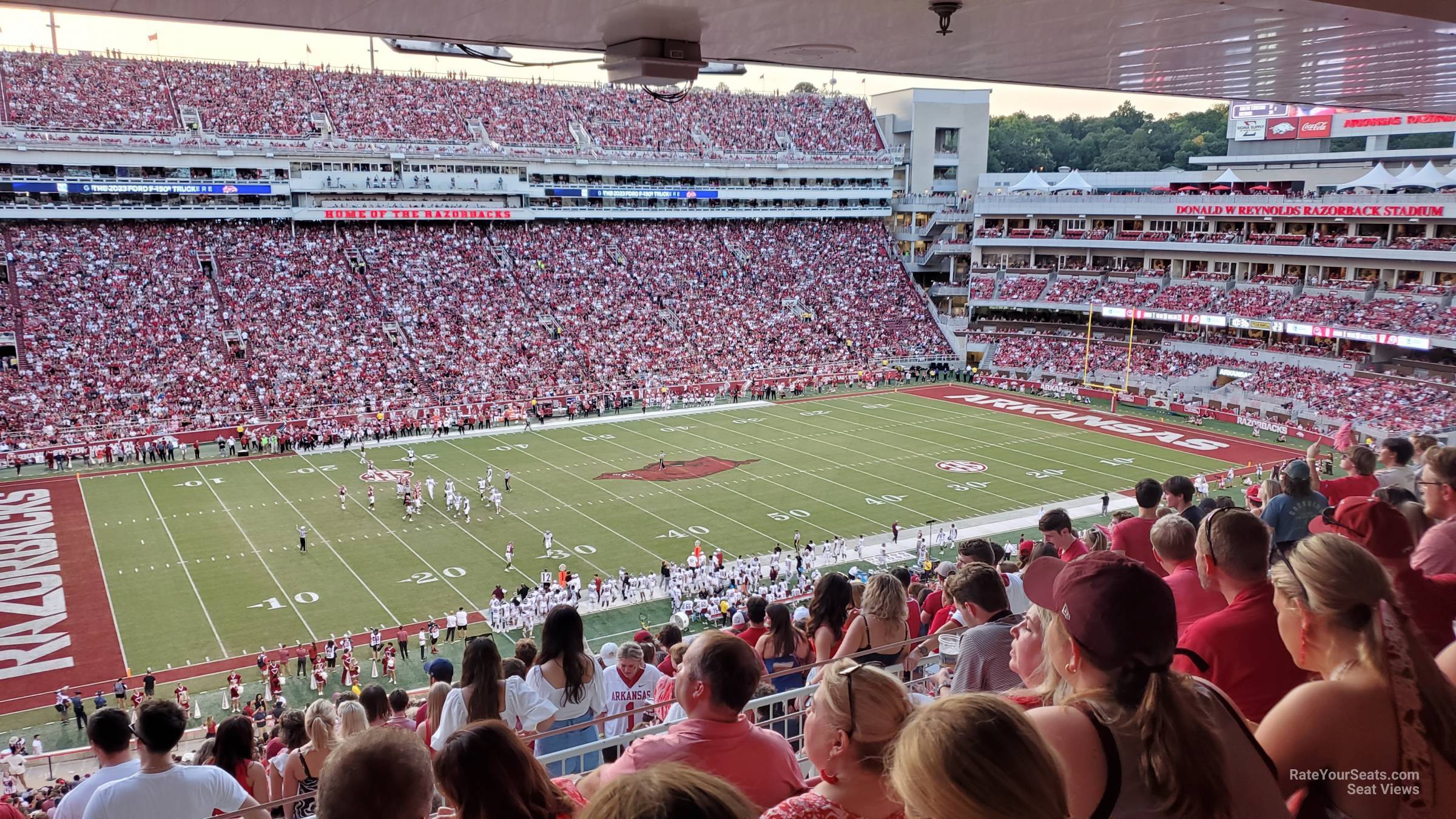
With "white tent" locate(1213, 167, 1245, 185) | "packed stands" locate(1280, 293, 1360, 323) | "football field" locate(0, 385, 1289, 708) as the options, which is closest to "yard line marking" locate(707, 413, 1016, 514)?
"football field" locate(0, 385, 1289, 708)

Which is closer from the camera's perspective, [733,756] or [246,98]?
[733,756]

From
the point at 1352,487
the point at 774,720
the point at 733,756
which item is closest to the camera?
the point at 733,756

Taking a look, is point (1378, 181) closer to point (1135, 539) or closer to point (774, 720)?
point (1135, 539)

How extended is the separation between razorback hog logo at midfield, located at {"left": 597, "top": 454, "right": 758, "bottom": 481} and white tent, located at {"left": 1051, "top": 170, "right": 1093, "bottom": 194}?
32.0 meters

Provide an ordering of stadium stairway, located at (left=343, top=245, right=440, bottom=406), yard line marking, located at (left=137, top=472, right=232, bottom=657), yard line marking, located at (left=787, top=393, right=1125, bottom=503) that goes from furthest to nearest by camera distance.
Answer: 1. stadium stairway, located at (left=343, top=245, right=440, bottom=406)
2. yard line marking, located at (left=787, top=393, right=1125, bottom=503)
3. yard line marking, located at (left=137, top=472, right=232, bottom=657)

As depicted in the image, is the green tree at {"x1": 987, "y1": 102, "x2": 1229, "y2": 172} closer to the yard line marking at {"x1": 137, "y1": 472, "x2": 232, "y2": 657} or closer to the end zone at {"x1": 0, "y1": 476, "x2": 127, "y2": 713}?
the yard line marking at {"x1": 137, "y1": 472, "x2": 232, "y2": 657}

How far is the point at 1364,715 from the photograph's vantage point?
2.63 m

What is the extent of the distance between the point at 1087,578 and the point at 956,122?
215 ft

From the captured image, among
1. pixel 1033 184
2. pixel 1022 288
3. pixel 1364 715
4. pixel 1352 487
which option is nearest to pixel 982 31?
pixel 1364 715

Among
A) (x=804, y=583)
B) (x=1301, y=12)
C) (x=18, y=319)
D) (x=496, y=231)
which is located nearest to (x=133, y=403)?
(x=18, y=319)

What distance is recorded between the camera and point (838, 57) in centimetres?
561

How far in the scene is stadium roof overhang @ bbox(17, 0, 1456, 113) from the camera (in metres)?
4.18

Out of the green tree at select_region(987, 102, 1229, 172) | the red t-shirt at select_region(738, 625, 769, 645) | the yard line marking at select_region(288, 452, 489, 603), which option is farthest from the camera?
the green tree at select_region(987, 102, 1229, 172)

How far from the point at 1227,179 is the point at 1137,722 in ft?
187
